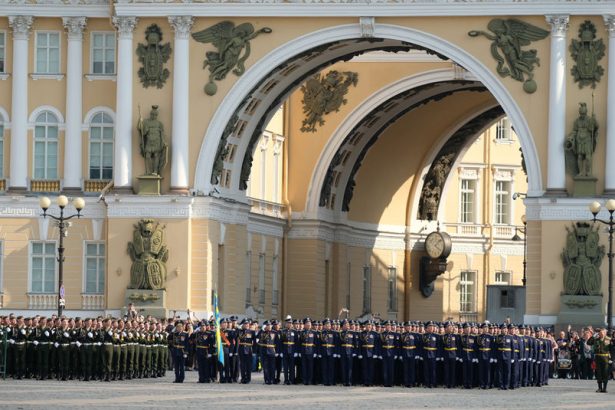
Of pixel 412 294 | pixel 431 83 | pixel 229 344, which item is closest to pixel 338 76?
pixel 431 83

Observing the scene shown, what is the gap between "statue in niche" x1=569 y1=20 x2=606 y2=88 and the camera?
191 feet

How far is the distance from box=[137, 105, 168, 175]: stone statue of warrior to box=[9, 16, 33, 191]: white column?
3.72 m

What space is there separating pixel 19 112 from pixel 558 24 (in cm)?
1586

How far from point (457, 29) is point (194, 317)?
11.1 metres

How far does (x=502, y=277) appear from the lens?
8294 centimetres

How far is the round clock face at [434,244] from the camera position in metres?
77.3

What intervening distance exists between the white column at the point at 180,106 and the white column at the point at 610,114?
1192 cm

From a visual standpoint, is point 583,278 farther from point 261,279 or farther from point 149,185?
point 261,279

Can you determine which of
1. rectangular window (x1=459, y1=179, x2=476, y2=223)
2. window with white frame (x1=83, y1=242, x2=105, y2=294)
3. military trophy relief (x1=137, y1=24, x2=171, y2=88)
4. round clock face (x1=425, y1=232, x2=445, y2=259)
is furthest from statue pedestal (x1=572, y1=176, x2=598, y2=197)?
rectangular window (x1=459, y1=179, x2=476, y2=223)

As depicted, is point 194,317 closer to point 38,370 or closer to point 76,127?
point 76,127

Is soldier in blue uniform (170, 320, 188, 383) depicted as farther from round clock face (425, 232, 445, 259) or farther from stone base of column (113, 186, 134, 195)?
round clock face (425, 232, 445, 259)

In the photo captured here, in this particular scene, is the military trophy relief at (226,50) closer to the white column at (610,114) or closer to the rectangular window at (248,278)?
the rectangular window at (248,278)

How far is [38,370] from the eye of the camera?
48156mm

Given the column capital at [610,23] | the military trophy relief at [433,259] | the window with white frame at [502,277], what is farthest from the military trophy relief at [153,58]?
the window with white frame at [502,277]
